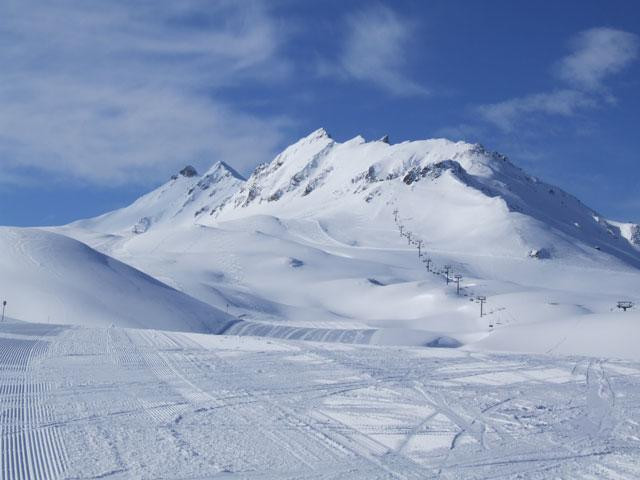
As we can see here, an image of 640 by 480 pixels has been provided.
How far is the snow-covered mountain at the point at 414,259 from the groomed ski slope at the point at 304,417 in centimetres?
1589

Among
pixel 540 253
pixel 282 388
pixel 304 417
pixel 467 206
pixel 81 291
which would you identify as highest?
pixel 467 206

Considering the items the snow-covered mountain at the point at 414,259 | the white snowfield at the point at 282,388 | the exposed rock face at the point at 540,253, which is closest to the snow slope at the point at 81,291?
the white snowfield at the point at 282,388

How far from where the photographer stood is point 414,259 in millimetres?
109125

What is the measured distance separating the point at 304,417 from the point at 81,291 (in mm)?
33772

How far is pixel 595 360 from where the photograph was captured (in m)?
21.6

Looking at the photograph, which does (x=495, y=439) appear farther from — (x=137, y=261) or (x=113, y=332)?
(x=137, y=261)

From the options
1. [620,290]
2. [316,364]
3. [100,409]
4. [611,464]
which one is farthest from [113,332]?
[620,290]

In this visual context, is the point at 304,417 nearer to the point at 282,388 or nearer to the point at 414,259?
the point at 282,388

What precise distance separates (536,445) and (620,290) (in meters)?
97.3

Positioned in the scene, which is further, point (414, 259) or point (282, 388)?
point (414, 259)

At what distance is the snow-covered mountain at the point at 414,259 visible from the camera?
58219 millimetres

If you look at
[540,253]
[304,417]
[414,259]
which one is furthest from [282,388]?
[540,253]

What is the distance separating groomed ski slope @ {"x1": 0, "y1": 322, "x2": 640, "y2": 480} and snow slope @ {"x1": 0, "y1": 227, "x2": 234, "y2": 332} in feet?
66.3

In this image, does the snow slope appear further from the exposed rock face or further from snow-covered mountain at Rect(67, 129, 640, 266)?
the exposed rock face
